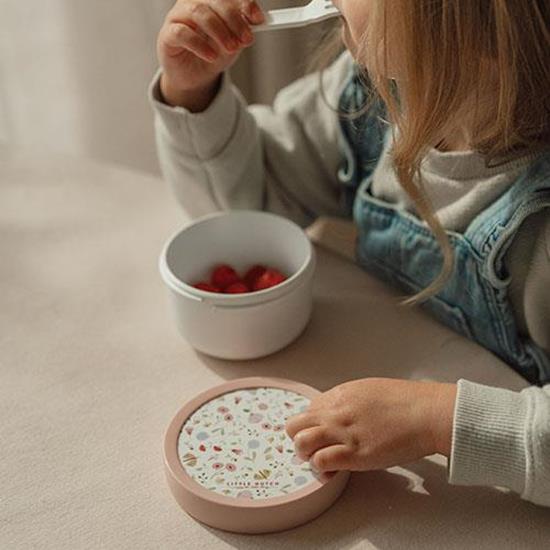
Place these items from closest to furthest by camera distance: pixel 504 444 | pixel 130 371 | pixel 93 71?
pixel 504 444 < pixel 130 371 < pixel 93 71

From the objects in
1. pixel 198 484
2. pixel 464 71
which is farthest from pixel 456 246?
pixel 198 484

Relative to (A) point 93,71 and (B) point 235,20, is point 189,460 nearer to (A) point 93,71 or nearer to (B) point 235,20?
(B) point 235,20

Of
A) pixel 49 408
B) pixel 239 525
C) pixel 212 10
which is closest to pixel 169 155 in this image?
pixel 212 10

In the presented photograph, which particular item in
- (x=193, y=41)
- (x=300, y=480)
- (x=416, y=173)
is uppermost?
(x=193, y=41)

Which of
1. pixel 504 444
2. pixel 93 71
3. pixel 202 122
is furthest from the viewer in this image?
pixel 93 71

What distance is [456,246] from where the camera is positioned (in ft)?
2.45

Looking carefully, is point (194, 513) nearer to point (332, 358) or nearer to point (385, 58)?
point (332, 358)

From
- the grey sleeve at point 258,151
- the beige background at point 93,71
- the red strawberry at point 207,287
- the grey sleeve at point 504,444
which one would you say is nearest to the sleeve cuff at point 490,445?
the grey sleeve at point 504,444

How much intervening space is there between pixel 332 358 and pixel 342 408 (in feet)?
0.31

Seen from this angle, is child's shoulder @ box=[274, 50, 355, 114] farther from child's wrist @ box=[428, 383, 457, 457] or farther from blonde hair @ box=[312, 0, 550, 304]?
child's wrist @ box=[428, 383, 457, 457]

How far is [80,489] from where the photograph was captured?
0.63 metres

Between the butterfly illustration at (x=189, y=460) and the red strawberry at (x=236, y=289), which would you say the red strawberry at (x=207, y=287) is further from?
the butterfly illustration at (x=189, y=460)

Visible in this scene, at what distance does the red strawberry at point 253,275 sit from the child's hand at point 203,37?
15 centimetres

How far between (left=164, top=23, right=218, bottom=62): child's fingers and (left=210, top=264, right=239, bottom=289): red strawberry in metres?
0.16
